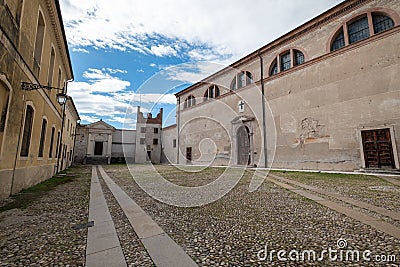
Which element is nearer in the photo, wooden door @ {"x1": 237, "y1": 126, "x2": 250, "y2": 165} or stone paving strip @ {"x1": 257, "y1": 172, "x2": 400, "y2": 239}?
stone paving strip @ {"x1": 257, "y1": 172, "x2": 400, "y2": 239}

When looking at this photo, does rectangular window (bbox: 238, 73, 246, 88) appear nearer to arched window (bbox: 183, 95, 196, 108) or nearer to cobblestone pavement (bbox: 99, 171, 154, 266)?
arched window (bbox: 183, 95, 196, 108)

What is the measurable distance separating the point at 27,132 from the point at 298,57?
1527 centimetres


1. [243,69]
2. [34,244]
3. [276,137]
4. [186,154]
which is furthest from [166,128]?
[34,244]

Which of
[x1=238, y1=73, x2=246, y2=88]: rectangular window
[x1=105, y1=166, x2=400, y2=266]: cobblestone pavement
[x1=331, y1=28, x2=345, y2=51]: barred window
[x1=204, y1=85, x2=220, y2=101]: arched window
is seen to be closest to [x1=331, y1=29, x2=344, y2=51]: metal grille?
[x1=331, y1=28, x2=345, y2=51]: barred window

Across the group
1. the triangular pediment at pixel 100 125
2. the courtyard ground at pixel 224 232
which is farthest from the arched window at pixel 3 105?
the triangular pediment at pixel 100 125

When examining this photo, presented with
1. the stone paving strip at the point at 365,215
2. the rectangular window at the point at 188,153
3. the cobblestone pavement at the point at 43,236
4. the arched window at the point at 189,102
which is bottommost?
the cobblestone pavement at the point at 43,236

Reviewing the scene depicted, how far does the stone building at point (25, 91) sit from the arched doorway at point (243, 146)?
1265 cm

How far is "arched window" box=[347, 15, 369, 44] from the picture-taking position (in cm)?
1087

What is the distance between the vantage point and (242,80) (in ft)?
58.4

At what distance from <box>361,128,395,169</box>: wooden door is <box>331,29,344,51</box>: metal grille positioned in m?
5.35

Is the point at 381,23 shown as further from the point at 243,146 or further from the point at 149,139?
the point at 149,139

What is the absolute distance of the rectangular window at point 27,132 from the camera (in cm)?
589

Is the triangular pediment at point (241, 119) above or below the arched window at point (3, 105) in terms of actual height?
above

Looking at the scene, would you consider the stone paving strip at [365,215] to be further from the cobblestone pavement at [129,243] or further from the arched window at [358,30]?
the arched window at [358,30]
